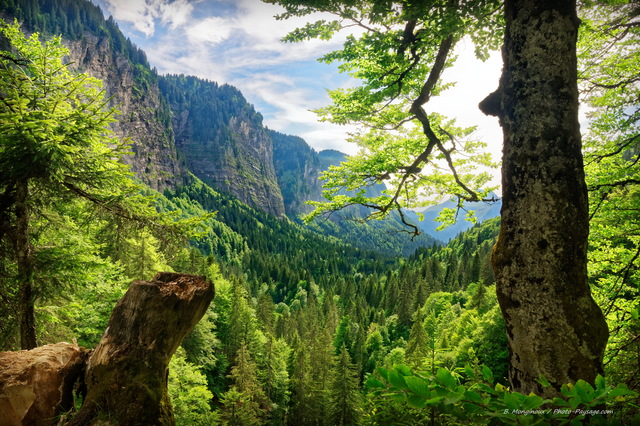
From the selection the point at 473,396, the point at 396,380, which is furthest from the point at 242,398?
the point at 473,396

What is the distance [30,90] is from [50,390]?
6.13 meters

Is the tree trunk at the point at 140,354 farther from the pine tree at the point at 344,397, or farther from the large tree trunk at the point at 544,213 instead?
the pine tree at the point at 344,397

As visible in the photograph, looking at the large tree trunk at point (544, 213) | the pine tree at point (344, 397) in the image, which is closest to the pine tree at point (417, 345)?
the pine tree at point (344, 397)

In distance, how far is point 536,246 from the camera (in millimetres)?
2830

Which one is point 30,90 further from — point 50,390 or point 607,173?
point 607,173

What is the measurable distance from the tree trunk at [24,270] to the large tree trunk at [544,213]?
9.22 metres

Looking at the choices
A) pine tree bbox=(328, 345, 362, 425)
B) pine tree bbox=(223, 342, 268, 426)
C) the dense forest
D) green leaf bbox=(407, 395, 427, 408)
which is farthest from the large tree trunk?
pine tree bbox=(328, 345, 362, 425)

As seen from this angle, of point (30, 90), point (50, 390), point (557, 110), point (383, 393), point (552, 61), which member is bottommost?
point (50, 390)

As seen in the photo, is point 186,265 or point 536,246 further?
point 186,265

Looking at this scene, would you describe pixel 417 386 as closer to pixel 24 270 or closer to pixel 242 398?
pixel 24 270

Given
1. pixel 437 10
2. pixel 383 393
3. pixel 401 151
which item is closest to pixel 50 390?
pixel 383 393

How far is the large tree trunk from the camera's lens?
2.69m

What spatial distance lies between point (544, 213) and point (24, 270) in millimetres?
9742

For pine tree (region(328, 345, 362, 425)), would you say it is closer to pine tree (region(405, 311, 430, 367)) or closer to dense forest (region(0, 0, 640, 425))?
pine tree (region(405, 311, 430, 367))
